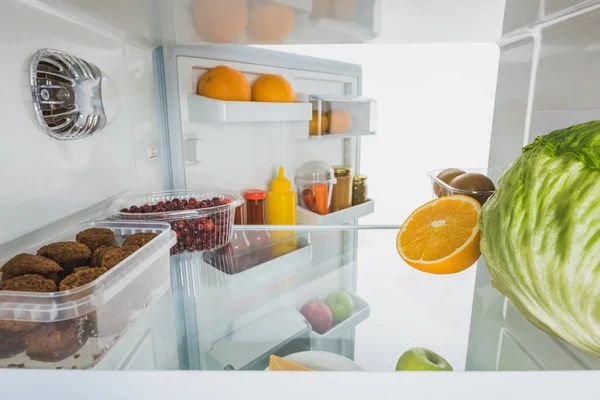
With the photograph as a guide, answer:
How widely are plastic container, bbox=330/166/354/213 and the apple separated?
70 cm

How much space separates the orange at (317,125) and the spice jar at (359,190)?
0.25 m

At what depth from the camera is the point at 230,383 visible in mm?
274

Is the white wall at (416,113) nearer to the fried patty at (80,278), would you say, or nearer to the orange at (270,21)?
the orange at (270,21)

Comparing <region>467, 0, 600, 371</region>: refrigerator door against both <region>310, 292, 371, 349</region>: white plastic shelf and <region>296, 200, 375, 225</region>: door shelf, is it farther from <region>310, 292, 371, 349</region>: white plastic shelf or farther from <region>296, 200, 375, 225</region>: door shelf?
<region>296, 200, 375, 225</region>: door shelf

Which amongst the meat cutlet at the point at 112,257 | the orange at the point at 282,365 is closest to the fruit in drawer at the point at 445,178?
the orange at the point at 282,365

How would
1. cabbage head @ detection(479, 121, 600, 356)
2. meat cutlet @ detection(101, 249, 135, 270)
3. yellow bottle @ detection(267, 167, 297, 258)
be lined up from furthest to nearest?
yellow bottle @ detection(267, 167, 297, 258), meat cutlet @ detection(101, 249, 135, 270), cabbage head @ detection(479, 121, 600, 356)

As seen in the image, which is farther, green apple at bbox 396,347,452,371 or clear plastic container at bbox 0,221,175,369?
green apple at bbox 396,347,452,371

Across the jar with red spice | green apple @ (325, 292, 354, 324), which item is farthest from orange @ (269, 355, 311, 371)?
the jar with red spice

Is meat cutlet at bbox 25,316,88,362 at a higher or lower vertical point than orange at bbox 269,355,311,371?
higher

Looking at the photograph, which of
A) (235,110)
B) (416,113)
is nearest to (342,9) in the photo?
(235,110)

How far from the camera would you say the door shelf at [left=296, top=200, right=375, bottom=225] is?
125 cm

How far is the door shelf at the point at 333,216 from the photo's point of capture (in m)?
1.25

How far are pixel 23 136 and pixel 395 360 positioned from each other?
22.7 inches

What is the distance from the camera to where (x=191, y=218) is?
757 mm
